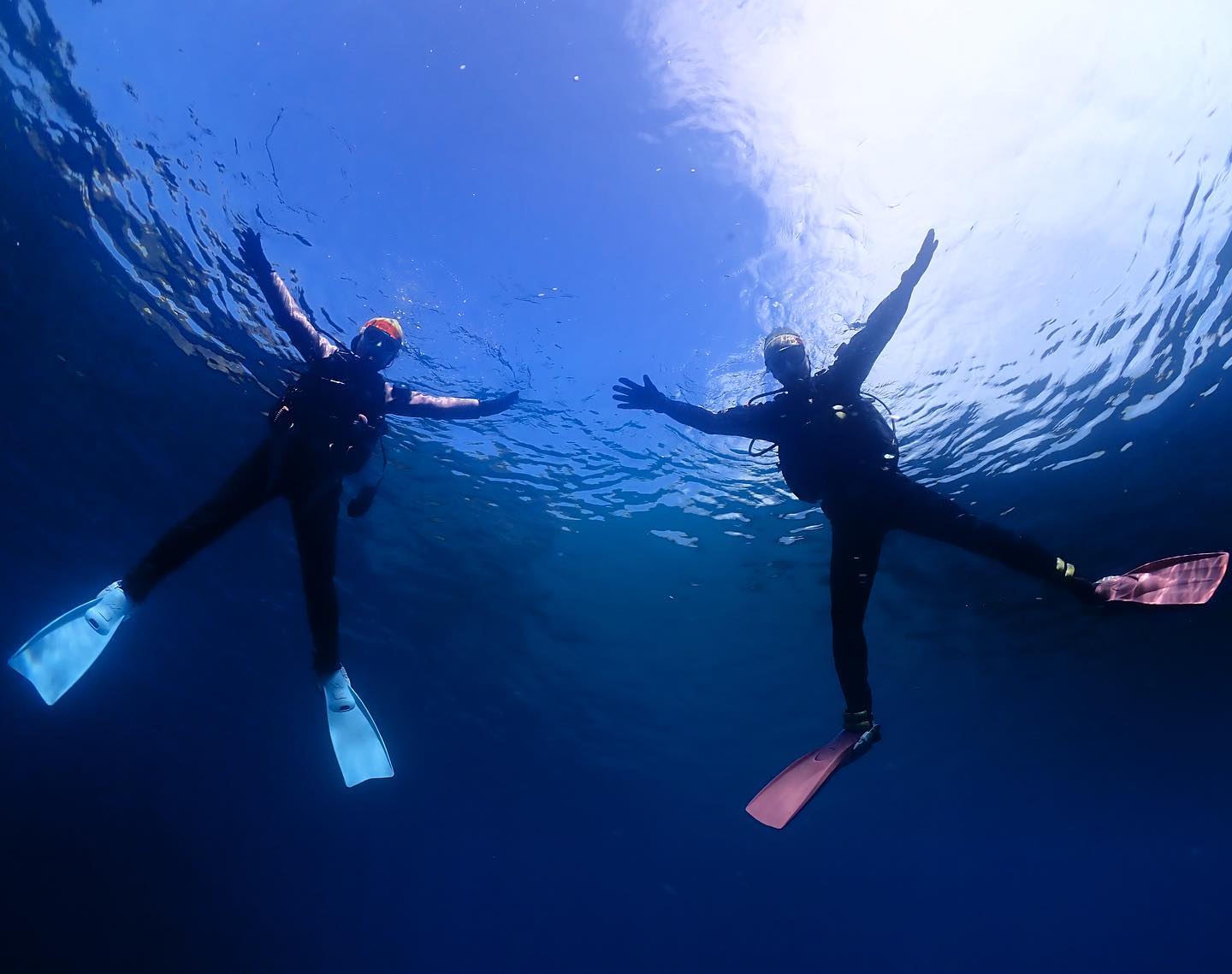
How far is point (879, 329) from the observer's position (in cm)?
577

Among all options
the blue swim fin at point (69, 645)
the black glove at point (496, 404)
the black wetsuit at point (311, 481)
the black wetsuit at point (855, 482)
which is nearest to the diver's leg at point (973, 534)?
the black wetsuit at point (855, 482)

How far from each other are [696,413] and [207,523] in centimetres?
491

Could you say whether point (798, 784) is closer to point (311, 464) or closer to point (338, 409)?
point (311, 464)

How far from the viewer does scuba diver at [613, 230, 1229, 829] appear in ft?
17.3

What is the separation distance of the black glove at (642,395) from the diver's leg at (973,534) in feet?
8.14

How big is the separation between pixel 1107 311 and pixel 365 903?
83.2m

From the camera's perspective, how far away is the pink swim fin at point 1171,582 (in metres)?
5.17

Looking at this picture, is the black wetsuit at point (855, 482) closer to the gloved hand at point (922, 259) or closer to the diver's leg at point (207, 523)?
the gloved hand at point (922, 259)

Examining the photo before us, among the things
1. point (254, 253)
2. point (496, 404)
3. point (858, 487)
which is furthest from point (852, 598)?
point (254, 253)

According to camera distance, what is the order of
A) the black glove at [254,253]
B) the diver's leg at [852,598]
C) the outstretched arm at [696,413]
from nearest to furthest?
the diver's leg at [852,598]
the black glove at [254,253]
the outstretched arm at [696,413]

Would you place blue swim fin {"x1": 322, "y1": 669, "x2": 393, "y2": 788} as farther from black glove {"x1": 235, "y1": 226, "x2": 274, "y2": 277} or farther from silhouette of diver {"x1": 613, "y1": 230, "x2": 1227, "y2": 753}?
silhouette of diver {"x1": 613, "y1": 230, "x2": 1227, "y2": 753}

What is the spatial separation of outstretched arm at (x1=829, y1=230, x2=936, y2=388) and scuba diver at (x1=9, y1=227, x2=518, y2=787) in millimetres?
3635

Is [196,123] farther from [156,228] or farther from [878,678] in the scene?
[878,678]

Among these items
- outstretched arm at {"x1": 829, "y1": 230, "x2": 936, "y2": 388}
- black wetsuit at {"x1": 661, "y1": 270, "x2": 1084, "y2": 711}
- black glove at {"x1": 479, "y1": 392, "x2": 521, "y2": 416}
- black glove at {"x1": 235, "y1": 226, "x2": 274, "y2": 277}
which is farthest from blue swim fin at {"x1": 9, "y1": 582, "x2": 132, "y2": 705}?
outstretched arm at {"x1": 829, "y1": 230, "x2": 936, "y2": 388}
